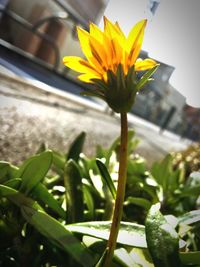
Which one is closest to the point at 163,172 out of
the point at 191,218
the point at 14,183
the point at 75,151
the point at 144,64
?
the point at 75,151

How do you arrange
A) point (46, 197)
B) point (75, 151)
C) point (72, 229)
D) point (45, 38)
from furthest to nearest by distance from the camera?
point (45, 38) < point (75, 151) < point (46, 197) < point (72, 229)

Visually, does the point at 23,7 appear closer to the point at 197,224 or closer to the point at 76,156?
the point at 76,156

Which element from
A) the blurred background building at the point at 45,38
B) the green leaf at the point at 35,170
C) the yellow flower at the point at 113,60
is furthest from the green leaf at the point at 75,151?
the blurred background building at the point at 45,38

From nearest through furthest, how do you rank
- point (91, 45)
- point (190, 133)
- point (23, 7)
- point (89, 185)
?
point (91, 45)
point (89, 185)
point (23, 7)
point (190, 133)

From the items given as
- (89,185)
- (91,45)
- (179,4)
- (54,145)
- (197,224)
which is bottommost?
(54,145)

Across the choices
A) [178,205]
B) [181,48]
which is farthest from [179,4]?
[178,205]

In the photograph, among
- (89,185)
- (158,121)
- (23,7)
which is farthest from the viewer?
(158,121)

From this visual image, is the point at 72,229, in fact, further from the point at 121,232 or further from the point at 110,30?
the point at 110,30
